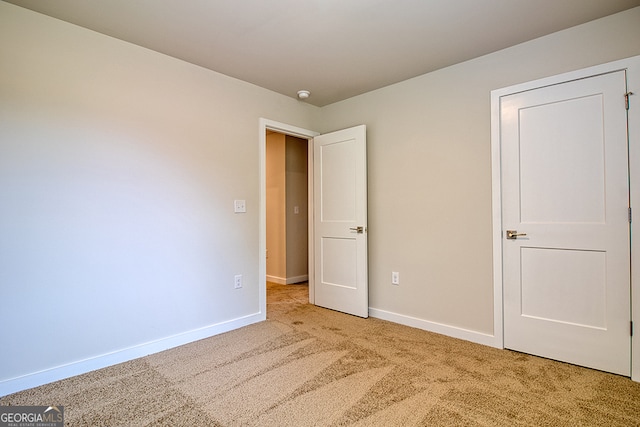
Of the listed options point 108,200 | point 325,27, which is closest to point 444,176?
point 325,27

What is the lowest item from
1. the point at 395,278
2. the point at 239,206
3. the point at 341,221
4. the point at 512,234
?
the point at 395,278

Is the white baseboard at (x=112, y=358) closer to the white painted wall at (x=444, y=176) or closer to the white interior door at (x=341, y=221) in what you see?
the white interior door at (x=341, y=221)

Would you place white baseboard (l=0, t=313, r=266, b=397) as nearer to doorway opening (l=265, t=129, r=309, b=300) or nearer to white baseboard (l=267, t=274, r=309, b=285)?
white baseboard (l=267, t=274, r=309, b=285)

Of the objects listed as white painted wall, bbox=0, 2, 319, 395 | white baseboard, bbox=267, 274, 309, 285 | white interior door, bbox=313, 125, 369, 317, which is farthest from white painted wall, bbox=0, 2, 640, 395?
white baseboard, bbox=267, 274, 309, 285

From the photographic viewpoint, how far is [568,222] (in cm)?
226

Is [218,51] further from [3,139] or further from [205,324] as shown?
[205,324]

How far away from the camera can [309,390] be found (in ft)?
6.26

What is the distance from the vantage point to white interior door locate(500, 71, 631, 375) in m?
2.09

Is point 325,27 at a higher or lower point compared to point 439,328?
higher

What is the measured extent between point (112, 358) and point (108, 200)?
3.76ft

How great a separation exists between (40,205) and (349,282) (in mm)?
2666

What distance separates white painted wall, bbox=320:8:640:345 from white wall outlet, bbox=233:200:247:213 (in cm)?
132

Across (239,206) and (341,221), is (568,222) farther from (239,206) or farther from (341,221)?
(239,206)

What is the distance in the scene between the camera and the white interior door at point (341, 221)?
131 inches
